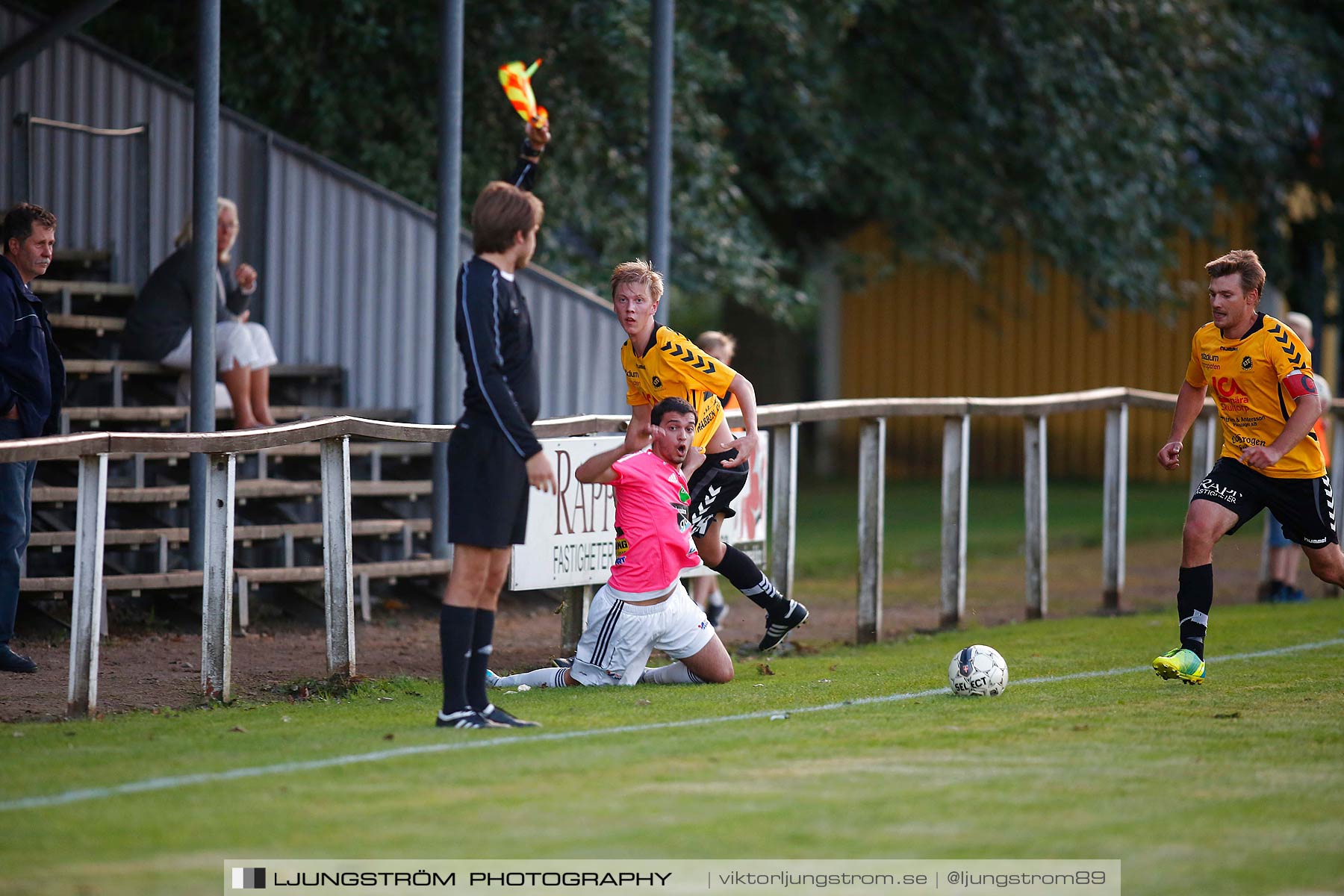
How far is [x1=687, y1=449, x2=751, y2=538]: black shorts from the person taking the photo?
8578 millimetres

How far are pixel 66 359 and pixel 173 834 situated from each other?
728cm

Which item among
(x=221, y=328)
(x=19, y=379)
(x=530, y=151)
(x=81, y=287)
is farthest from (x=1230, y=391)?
(x=81, y=287)

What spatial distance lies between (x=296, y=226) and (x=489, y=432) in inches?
265

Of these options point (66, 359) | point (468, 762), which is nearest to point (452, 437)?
point (468, 762)

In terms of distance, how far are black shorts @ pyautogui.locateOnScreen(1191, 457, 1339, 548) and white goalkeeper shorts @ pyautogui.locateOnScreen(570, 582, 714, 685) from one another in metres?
2.58

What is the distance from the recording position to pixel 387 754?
5.81 m

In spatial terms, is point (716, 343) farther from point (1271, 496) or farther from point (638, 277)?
point (1271, 496)

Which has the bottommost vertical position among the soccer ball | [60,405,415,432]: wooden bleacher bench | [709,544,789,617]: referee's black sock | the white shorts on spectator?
the soccer ball

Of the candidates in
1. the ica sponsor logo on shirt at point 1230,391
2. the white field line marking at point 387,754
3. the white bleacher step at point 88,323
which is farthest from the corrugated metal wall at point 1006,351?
the white field line marking at point 387,754

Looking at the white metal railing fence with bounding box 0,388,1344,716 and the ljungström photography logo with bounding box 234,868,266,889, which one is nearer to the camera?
the ljungström photography logo with bounding box 234,868,266,889

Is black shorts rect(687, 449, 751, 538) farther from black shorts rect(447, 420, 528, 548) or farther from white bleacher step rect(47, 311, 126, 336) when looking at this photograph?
white bleacher step rect(47, 311, 126, 336)

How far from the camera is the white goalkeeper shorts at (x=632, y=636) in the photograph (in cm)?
778

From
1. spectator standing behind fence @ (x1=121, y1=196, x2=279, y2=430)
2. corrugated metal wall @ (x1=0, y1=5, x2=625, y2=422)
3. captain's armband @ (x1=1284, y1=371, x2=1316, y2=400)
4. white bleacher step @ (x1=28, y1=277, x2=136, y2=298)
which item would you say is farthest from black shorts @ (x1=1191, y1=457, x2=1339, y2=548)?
white bleacher step @ (x1=28, y1=277, x2=136, y2=298)

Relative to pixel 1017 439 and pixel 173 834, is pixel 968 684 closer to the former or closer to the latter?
pixel 173 834
